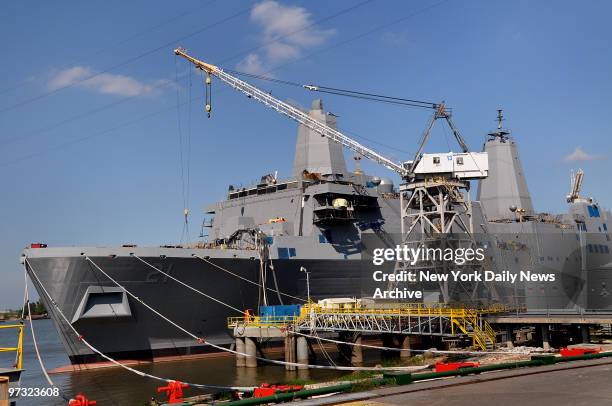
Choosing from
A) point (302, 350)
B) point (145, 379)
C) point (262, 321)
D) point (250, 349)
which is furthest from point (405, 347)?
point (145, 379)

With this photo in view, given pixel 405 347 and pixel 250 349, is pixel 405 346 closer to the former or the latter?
pixel 405 347

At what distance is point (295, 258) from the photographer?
3625 centimetres

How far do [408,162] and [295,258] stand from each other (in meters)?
9.96

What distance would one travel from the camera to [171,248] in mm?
31953

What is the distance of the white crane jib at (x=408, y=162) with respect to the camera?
36.2 meters

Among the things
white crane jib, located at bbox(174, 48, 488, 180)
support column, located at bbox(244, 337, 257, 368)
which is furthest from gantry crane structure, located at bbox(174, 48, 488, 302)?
support column, located at bbox(244, 337, 257, 368)

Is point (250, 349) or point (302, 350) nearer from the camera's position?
point (302, 350)

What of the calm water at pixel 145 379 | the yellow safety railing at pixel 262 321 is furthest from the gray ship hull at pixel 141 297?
the yellow safety railing at pixel 262 321

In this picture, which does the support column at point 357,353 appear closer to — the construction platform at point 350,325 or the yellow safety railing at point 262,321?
the construction platform at point 350,325

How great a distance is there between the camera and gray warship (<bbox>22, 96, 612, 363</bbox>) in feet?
100

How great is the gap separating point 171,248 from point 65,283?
5.69m

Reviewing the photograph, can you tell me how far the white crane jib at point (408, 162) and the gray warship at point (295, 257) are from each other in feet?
5.61

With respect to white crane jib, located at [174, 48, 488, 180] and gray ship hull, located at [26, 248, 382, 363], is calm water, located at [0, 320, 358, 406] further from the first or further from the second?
white crane jib, located at [174, 48, 488, 180]

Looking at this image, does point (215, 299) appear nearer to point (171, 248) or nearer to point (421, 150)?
point (171, 248)
